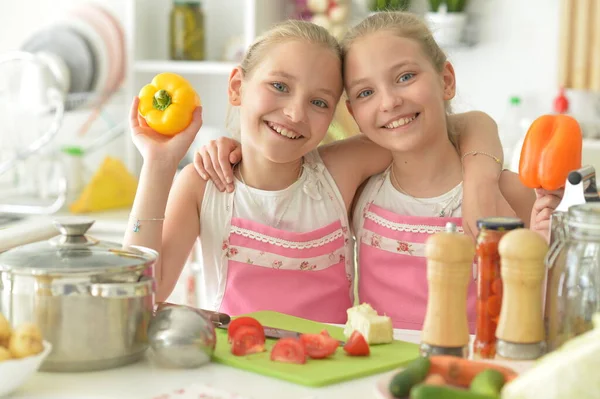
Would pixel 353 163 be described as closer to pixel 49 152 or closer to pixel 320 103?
pixel 320 103

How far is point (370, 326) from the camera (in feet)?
4.28

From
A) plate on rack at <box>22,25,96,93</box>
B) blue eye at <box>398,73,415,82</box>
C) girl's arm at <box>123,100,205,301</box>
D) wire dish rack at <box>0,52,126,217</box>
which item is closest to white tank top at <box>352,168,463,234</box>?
blue eye at <box>398,73,415,82</box>

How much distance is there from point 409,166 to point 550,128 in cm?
52

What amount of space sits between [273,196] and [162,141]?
25 cm

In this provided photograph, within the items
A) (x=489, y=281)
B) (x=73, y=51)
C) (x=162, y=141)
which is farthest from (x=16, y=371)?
(x=73, y=51)

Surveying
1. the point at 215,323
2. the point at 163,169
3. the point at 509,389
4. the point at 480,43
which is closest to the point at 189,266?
the point at 480,43

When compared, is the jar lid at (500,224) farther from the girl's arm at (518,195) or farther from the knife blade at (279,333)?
the girl's arm at (518,195)

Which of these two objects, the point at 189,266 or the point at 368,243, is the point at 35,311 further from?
the point at 189,266

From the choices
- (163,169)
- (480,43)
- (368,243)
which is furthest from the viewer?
(480,43)

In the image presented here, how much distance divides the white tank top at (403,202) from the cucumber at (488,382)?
0.81 metres

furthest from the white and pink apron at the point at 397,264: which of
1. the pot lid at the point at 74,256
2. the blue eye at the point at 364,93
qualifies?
the pot lid at the point at 74,256

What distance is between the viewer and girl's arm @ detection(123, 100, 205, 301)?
167 centimetres

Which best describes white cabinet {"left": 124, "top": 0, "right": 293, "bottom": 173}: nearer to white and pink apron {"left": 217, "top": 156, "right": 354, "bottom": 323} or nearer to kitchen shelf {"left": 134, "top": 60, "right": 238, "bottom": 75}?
kitchen shelf {"left": 134, "top": 60, "right": 238, "bottom": 75}

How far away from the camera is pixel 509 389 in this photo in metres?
0.93
